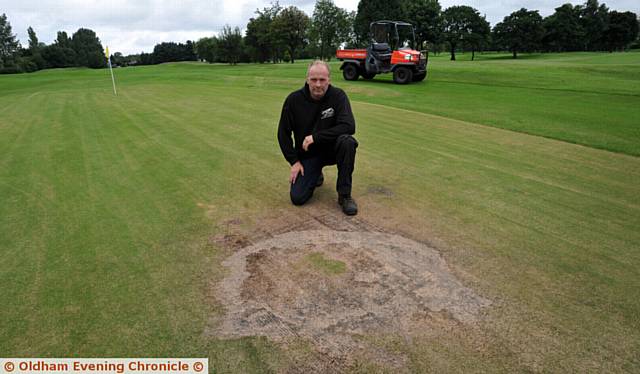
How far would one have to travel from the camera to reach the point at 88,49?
3925 inches

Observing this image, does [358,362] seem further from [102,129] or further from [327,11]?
[327,11]

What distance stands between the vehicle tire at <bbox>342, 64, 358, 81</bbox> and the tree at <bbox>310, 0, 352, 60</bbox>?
45.9m

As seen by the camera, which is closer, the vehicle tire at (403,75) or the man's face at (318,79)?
the man's face at (318,79)

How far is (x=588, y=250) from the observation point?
310cm

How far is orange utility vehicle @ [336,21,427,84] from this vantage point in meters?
17.4

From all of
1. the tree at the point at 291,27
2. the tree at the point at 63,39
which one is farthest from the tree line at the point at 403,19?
the tree at the point at 63,39

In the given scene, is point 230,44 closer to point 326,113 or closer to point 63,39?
point 326,113

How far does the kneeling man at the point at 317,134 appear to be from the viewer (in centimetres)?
400

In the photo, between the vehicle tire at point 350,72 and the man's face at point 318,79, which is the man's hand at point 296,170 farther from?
the vehicle tire at point 350,72

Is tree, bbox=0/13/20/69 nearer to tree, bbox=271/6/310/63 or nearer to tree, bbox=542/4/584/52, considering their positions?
tree, bbox=271/6/310/63

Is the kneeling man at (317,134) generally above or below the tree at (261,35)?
below

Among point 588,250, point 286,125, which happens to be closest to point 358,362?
point 588,250

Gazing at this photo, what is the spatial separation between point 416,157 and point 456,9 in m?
56.3

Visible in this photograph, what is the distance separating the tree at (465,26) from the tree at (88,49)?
239ft
